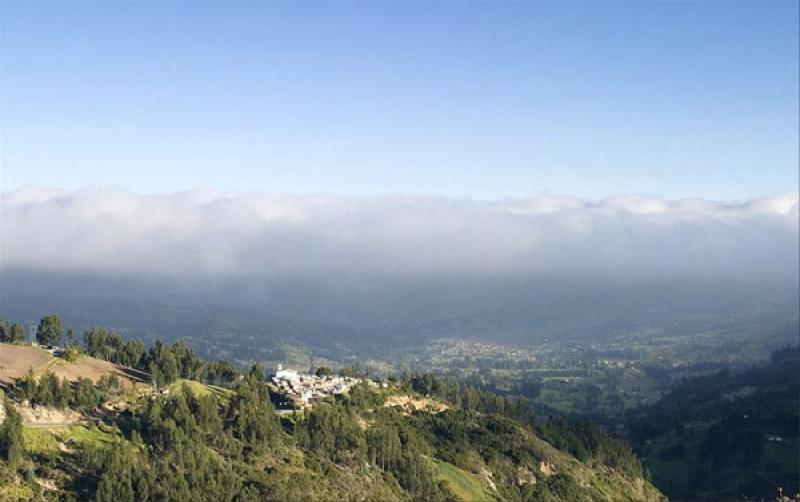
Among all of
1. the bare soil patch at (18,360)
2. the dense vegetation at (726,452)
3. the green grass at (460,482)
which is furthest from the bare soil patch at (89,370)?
the dense vegetation at (726,452)

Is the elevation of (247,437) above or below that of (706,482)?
above

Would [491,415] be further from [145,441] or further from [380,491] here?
[145,441]

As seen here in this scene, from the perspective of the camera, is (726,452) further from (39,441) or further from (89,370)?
(39,441)

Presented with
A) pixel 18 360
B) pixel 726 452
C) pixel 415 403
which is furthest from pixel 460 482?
pixel 726 452

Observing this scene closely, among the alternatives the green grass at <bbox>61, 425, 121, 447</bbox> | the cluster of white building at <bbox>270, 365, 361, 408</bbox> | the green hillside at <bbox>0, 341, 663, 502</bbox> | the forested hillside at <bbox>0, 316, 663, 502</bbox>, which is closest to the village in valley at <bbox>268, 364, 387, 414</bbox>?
the cluster of white building at <bbox>270, 365, 361, 408</bbox>

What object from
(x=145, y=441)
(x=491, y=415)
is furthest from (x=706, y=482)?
(x=145, y=441)

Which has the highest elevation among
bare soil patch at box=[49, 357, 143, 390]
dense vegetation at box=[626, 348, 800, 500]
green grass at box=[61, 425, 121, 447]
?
bare soil patch at box=[49, 357, 143, 390]

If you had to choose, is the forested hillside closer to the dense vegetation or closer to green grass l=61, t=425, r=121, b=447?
green grass l=61, t=425, r=121, b=447
